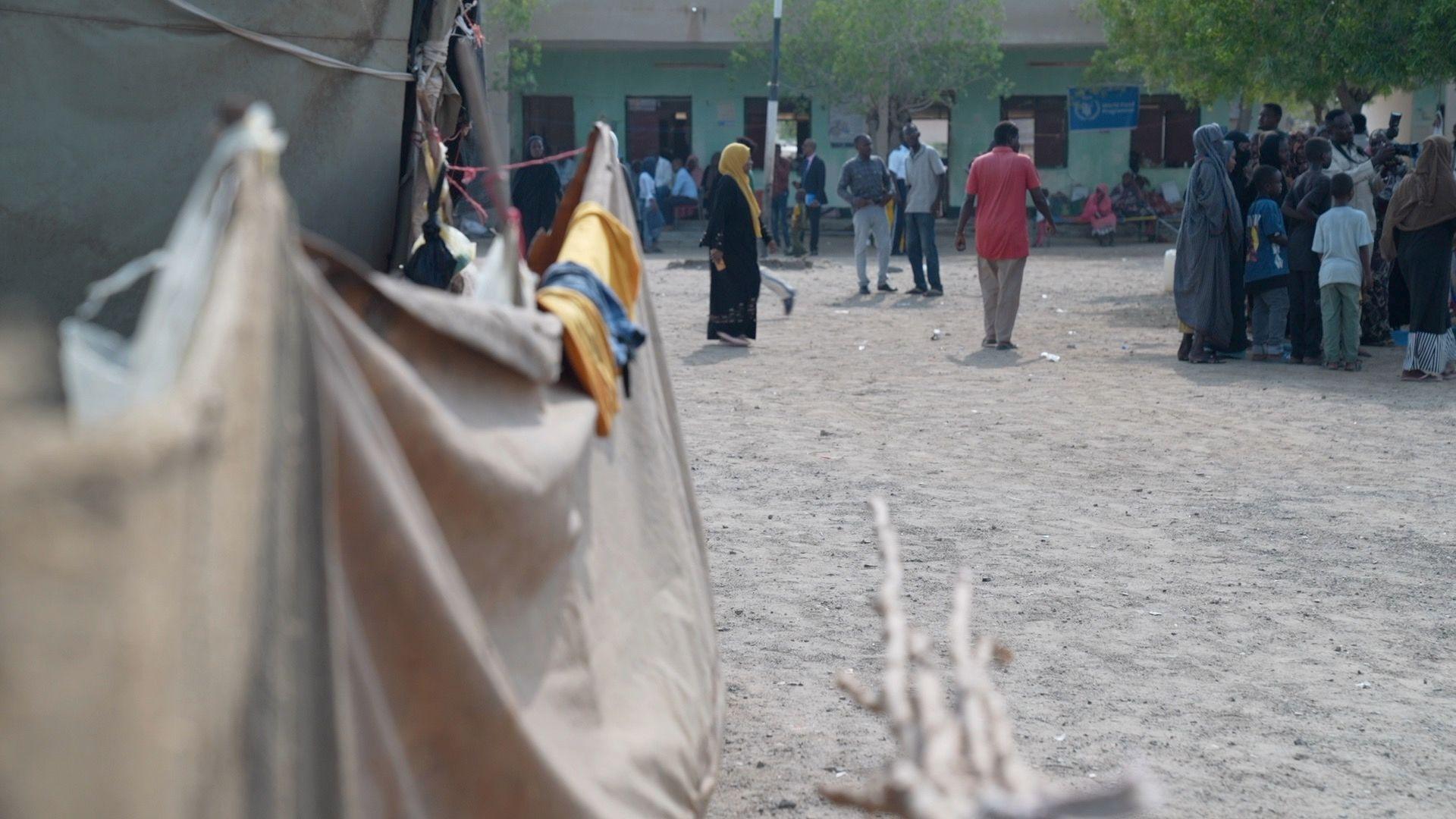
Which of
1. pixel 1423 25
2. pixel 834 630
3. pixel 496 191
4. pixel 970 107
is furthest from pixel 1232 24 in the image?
pixel 970 107

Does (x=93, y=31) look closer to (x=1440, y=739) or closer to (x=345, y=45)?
(x=345, y=45)

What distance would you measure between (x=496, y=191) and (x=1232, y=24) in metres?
11.8

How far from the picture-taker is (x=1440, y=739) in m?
3.91

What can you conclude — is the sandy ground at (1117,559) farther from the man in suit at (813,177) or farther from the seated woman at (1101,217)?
the seated woman at (1101,217)

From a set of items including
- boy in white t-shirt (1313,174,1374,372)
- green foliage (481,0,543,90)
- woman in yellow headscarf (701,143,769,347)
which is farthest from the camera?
green foliage (481,0,543,90)

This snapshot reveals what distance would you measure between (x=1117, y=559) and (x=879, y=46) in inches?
800

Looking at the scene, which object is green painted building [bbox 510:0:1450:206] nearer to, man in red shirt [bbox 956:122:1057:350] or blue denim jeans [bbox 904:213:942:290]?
blue denim jeans [bbox 904:213:942:290]

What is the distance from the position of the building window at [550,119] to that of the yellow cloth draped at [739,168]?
60.7 feet

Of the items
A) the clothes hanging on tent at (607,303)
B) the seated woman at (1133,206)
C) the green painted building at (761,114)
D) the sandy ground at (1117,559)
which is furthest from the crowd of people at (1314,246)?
the green painted building at (761,114)

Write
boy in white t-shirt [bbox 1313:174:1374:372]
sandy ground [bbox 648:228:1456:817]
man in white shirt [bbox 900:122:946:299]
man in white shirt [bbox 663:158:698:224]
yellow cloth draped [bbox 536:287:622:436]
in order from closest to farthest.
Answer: yellow cloth draped [bbox 536:287:622:436]
sandy ground [bbox 648:228:1456:817]
boy in white t-shirt [bbox 1313:174:1374:372]
man in white shirt [bbox 900:122:946:299]
man in white shirt [bbox 663:158:698:224]

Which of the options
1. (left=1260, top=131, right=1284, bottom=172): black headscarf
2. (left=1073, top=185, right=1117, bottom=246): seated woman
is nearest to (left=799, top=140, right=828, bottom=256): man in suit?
(left=1073, top=185, right=1117, bottom=246): seated woman

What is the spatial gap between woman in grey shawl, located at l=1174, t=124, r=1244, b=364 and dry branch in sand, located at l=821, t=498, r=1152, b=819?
9.00 m

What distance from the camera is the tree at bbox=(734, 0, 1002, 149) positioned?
2475 centimetres

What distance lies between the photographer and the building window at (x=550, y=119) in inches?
1130
